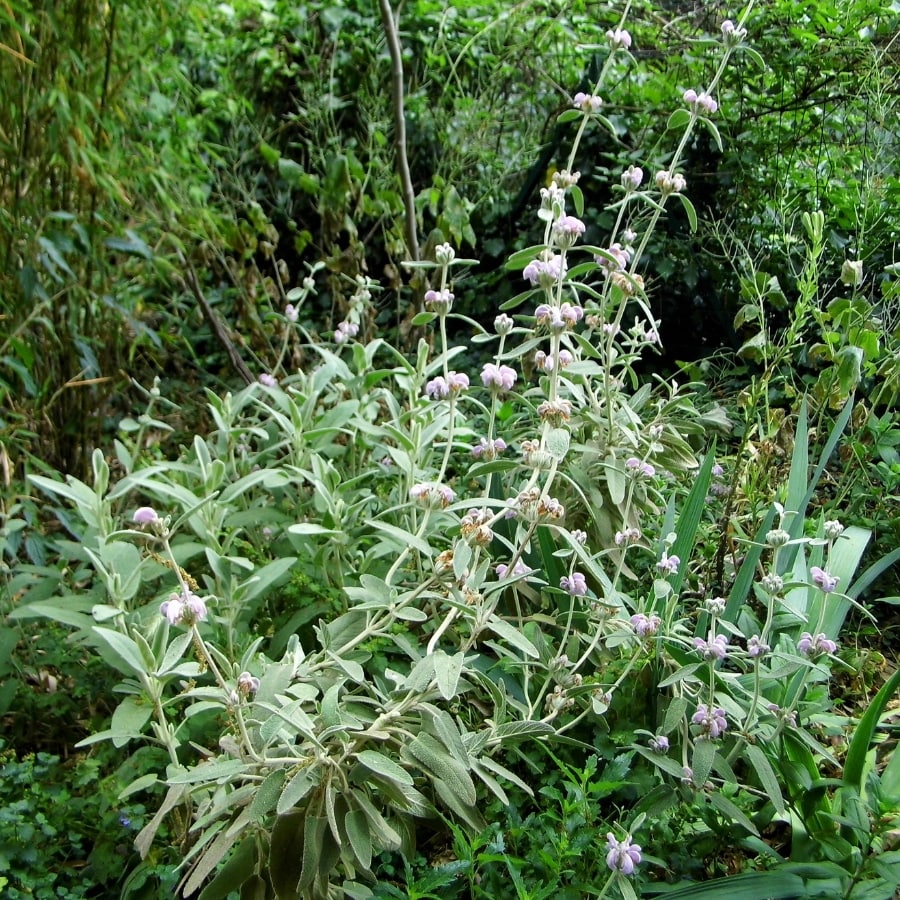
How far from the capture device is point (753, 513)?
6.61ft

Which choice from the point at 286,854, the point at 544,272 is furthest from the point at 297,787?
the point at 544,272

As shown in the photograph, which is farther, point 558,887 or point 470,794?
point 558,887

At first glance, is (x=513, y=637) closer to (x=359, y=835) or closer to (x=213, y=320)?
(x=359, y=835)

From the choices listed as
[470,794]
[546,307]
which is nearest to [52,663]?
[470,794]

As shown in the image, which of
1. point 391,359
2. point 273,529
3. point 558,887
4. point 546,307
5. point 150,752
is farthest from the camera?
point 391,359

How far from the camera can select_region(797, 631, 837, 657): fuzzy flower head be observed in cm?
140

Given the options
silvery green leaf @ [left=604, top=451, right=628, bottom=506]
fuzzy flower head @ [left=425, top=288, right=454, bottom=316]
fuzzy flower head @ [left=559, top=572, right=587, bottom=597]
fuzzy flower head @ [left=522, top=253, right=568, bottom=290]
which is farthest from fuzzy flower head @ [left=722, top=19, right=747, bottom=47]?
fuzzy flower head @ [left=559, top=572, right=587, bottom=597]

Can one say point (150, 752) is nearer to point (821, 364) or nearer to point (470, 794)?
point (470, 794)

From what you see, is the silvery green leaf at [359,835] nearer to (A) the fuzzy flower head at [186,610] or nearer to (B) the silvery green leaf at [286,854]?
(B) the silvery green leaf at [286,854]

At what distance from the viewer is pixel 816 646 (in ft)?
4.65

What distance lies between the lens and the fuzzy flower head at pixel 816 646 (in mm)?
1403

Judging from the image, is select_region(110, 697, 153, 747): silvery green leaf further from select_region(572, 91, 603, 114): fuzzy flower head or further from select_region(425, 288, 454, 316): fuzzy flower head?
select_region(572, 91, 603, 114): fuzzy flower head

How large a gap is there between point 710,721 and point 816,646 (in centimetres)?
21

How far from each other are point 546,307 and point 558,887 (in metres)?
0.99
